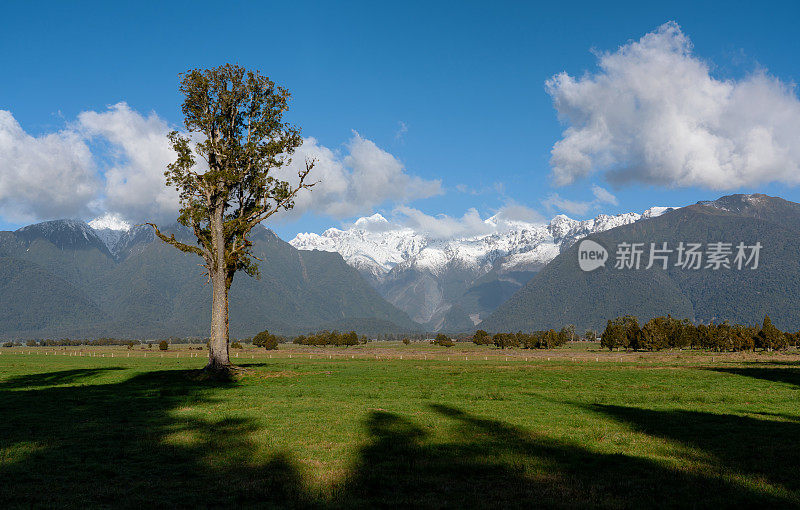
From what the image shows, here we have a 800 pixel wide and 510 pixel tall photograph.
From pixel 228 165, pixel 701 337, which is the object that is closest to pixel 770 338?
pixel 701 337

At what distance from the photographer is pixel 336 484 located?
10781 millimetres

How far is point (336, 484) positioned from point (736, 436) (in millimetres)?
12760

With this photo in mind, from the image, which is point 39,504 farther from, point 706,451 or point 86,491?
point 706,451

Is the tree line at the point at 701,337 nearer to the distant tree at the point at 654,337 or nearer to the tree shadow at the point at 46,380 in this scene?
the distant tree at the point at 654,337

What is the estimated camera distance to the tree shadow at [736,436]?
11820mm

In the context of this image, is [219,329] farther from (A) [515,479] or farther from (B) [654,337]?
(B) [654,337]

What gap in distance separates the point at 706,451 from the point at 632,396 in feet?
48.6

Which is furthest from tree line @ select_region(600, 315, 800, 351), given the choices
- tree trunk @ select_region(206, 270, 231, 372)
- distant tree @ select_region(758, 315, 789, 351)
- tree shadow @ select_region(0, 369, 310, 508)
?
tree shadow @ select_region(0, 369, 310, 508)

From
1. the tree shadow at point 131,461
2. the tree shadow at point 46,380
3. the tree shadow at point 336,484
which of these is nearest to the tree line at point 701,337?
the tree shadow at point 336,484

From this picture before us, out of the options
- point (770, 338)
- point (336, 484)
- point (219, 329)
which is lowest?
point (770, 338)

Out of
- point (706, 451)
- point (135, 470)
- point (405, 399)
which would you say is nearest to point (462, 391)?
point (405, 399)

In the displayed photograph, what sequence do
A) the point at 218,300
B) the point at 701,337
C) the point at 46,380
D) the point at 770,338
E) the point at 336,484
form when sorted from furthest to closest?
1. the point at 701,337
2. the point at 770,338
3. the point at 218,300
4. the point at 46,380
5. the point at 336,484

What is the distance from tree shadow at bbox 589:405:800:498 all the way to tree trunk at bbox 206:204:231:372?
2545 centimetres

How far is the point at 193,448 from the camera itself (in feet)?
45.1
